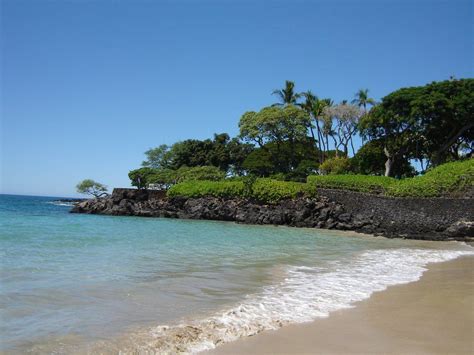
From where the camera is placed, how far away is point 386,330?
16.4 feet

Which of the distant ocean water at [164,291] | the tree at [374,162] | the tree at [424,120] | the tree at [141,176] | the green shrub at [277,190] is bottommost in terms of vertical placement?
the distant ocean water at [164,291]

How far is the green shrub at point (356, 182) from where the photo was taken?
93.2 feet

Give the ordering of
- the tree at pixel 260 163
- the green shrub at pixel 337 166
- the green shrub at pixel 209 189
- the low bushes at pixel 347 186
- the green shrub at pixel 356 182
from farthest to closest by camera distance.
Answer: the tree at pixel 260 163 → the green shrub at pixel 337 166 → the green shrub at pixel 209 189 → the green shrub at pixel 356 182 → the low bushes at pixel 347 186

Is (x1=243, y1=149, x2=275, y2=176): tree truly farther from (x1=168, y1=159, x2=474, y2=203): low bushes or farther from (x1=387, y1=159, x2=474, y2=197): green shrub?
(x1=387, y1=159, x2=474, y2=197): green shrub

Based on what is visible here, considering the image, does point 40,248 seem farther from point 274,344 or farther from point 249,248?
point 274,344

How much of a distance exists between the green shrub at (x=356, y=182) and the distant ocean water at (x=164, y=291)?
16.1 m

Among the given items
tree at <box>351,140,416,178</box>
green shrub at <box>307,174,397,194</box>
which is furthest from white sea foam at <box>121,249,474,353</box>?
tree at <box>351,140,416,178</box>

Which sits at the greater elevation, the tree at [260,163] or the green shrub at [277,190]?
the tree at [260,163]

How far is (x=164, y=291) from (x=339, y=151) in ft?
125

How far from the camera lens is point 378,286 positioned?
308 inches

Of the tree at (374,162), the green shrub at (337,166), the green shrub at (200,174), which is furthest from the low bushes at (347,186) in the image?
the tree at (374,162)

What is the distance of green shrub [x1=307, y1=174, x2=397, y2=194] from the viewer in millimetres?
28422

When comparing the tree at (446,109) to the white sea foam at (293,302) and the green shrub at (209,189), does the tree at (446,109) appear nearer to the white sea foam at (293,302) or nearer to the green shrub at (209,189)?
the green shrub at (209,189)

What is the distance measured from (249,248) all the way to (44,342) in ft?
32.3
